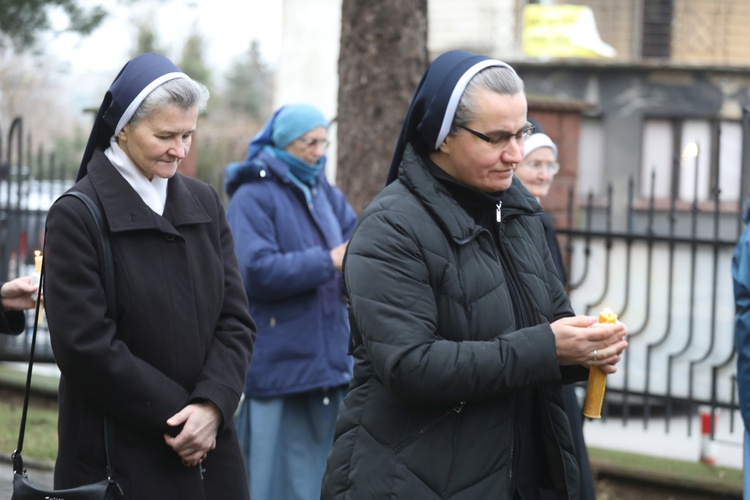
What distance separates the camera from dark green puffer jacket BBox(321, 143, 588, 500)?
2773 millimetres

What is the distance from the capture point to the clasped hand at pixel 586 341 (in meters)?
2.81

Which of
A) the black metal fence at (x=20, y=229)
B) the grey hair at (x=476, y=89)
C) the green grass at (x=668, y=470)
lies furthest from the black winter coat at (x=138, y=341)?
the black metal fence at (x=20, y=229)

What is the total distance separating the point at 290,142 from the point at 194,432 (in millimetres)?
2091

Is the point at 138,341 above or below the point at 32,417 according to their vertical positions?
above

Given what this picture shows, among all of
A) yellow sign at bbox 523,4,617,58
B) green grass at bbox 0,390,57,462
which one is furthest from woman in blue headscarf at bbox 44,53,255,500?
yellow sign at bbox 523,4,617,58

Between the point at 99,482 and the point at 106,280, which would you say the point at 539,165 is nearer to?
the point at 106,280

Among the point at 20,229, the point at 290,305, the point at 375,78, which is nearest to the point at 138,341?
the point at 290,305

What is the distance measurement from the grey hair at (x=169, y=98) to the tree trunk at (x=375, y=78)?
2.86 metres

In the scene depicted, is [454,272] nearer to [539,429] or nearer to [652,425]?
[539,429]

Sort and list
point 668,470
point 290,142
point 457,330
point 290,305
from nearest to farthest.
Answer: point 457,330, point 290,305, point 290,142, point 668,470

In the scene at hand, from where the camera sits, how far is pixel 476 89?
9.59ft

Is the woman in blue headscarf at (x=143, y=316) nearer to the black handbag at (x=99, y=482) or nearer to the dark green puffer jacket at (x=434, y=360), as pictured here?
the black handbag at (x=99, y=482)

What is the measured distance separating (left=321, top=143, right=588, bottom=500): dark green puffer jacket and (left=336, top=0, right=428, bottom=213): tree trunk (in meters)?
3.25

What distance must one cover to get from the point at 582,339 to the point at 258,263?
7.57 ft
